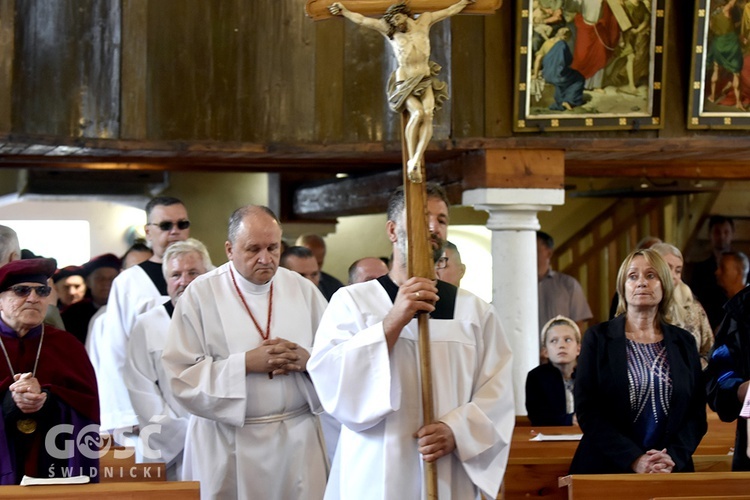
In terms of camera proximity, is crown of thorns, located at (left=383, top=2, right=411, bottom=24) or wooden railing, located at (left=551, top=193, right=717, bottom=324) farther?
wooden railing, located at (left=551, top=193, right=717, bottom=324)

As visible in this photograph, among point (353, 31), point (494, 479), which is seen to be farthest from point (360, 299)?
point (353, 31)

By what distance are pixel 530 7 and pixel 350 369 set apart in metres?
5.22

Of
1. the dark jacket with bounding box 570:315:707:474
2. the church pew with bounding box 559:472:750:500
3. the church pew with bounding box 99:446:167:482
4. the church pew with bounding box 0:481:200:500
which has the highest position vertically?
A: the dark jacket with bounding box 570:315:707:474

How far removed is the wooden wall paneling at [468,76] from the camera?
30.1 feet

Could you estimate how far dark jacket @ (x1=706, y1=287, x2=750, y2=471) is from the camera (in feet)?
17.8

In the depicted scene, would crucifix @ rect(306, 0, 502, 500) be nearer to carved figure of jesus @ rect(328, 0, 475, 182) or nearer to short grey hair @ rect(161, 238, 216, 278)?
carved figure of jesus @ rect(328, 0, 475, 182)

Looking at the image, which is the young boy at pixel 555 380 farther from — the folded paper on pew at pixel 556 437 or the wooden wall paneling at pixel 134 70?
the wooden wall paneling at pixel 134 70

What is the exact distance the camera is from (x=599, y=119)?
30.3ft

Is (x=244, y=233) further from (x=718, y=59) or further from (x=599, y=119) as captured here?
(x=718, y=59)

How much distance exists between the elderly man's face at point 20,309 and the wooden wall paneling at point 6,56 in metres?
3.72

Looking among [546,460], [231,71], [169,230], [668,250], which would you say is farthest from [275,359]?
[231,71]

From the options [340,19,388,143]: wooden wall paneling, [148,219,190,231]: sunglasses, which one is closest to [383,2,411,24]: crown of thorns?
[148,219,190,231]: sunglasses

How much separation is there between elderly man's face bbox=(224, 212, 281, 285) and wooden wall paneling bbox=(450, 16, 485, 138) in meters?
3.80

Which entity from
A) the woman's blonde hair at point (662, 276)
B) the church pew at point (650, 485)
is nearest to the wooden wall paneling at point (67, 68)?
the woman's blonde hair at point (662, 276)
